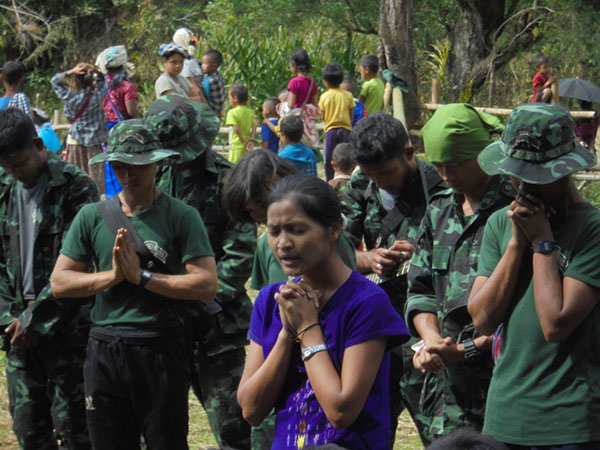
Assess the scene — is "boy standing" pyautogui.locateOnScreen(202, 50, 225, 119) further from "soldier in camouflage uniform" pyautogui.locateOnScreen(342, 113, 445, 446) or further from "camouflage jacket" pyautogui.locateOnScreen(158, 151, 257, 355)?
"soldier in camouflage uniform" pyautogui.locateOnScreen(342, 113, 445, 446)

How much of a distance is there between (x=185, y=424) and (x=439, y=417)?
1174 mm

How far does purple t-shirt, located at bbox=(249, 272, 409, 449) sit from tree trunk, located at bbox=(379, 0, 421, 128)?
46.0 ft

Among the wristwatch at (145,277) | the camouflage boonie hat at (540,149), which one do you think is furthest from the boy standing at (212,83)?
the camouflage boonie hat at (540,149)

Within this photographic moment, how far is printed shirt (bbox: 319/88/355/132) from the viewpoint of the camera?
1305 centimetres

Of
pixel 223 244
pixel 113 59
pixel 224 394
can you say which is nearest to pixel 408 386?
pixel 224 394

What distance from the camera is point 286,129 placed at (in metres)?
10.3

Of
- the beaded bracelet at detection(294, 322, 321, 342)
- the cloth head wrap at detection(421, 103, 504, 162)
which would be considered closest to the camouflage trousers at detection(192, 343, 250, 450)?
the cloth head wrap at detection(421, 103, 504, 162)

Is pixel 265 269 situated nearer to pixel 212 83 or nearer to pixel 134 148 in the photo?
pixel 134 148

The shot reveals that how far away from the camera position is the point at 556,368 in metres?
3.20

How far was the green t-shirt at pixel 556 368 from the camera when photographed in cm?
315

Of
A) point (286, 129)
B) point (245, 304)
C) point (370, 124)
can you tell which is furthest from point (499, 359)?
point (286, 129)

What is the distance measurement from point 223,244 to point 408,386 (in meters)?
1.18

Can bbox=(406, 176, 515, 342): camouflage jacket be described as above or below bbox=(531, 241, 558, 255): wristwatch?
below

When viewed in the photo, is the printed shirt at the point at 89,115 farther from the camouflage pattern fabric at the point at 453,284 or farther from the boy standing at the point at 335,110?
the camouflage pattern fabric at the point at 453,284
